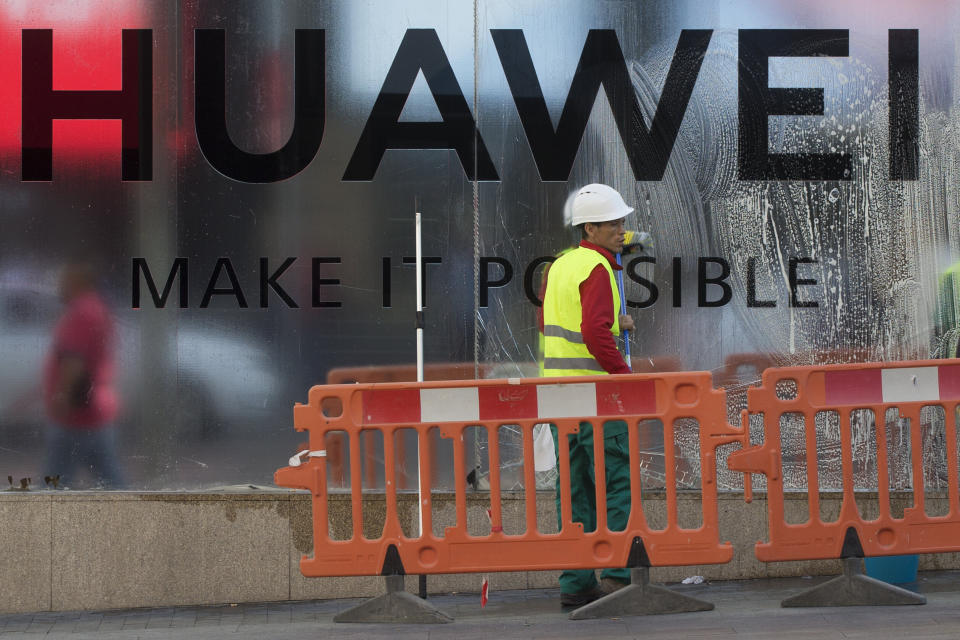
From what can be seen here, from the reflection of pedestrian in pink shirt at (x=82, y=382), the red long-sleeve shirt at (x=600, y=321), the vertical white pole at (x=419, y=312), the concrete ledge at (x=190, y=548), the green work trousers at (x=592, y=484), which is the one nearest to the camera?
the red long-sleeve shirt at (x=600, y=321)

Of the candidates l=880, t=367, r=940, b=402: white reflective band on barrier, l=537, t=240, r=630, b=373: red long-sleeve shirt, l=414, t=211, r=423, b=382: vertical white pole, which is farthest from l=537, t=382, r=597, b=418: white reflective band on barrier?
l=880, t=367, r=940, b=402: white reflective band on barrier

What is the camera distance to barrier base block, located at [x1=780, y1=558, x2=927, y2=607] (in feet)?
22.1

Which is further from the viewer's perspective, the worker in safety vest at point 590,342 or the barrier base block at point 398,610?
the worker in safety vest at point 590,342

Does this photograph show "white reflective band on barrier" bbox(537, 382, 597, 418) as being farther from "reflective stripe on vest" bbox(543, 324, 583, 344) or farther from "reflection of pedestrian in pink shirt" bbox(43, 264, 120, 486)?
"reflection of pedestrian in pink shirt" bbox(43, 264, 120, 486)

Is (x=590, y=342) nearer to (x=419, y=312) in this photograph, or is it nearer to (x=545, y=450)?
(x=545, y=450)

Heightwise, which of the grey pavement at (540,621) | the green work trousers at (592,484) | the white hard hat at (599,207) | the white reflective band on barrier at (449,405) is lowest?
the grey pavement at (540,621)

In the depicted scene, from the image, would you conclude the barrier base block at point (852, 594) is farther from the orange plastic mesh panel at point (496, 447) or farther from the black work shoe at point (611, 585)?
the black work shoe at point (611, 585)

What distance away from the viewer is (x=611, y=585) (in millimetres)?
7047

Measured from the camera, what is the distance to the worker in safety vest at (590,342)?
6.87m

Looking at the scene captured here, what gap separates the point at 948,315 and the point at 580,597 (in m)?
2.96

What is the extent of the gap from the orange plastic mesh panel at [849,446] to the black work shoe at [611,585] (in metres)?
0.76

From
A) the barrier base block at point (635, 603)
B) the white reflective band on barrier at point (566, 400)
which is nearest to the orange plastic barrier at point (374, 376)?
the white reflective band on barrier at point (566, 400)

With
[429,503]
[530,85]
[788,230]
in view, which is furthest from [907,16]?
[429,503]

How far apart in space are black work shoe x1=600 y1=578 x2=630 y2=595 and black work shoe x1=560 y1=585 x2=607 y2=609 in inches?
1.8
